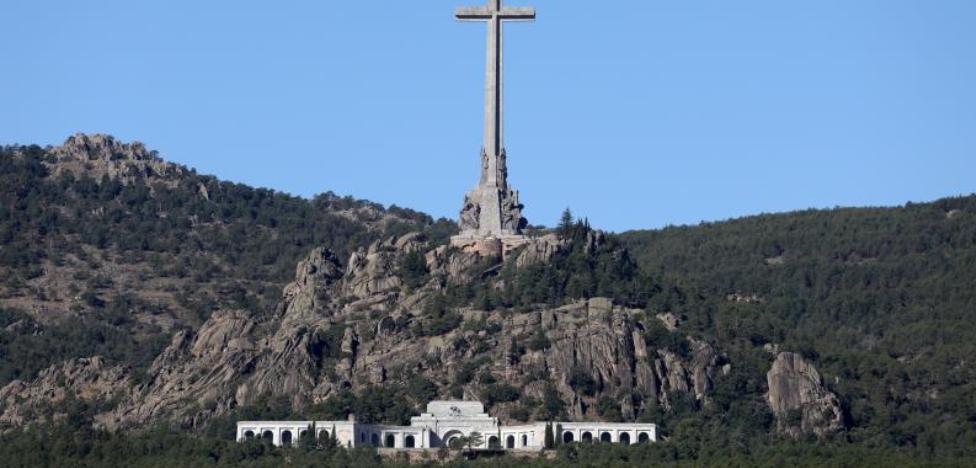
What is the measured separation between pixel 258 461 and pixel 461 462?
33.7 ft

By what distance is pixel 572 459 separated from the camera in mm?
199375

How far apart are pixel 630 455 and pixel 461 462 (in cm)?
856

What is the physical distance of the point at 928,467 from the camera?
199250 mm

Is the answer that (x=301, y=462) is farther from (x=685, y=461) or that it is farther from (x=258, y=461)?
(x=685, y=461)

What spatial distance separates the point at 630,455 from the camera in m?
200

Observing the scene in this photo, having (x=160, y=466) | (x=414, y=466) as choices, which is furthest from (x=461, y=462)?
(x=160, y=466)

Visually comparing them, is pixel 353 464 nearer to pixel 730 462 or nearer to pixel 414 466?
pixel 414 466

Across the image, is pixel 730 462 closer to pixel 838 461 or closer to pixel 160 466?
pixel 838 461

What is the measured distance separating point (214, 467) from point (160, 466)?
287 cm

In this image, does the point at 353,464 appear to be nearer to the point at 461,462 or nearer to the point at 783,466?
the point at 461,462

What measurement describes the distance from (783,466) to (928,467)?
7.42m

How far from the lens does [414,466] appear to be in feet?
653

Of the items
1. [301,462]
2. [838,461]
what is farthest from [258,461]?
[838,461]

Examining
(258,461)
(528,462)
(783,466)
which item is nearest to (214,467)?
(258,461)
